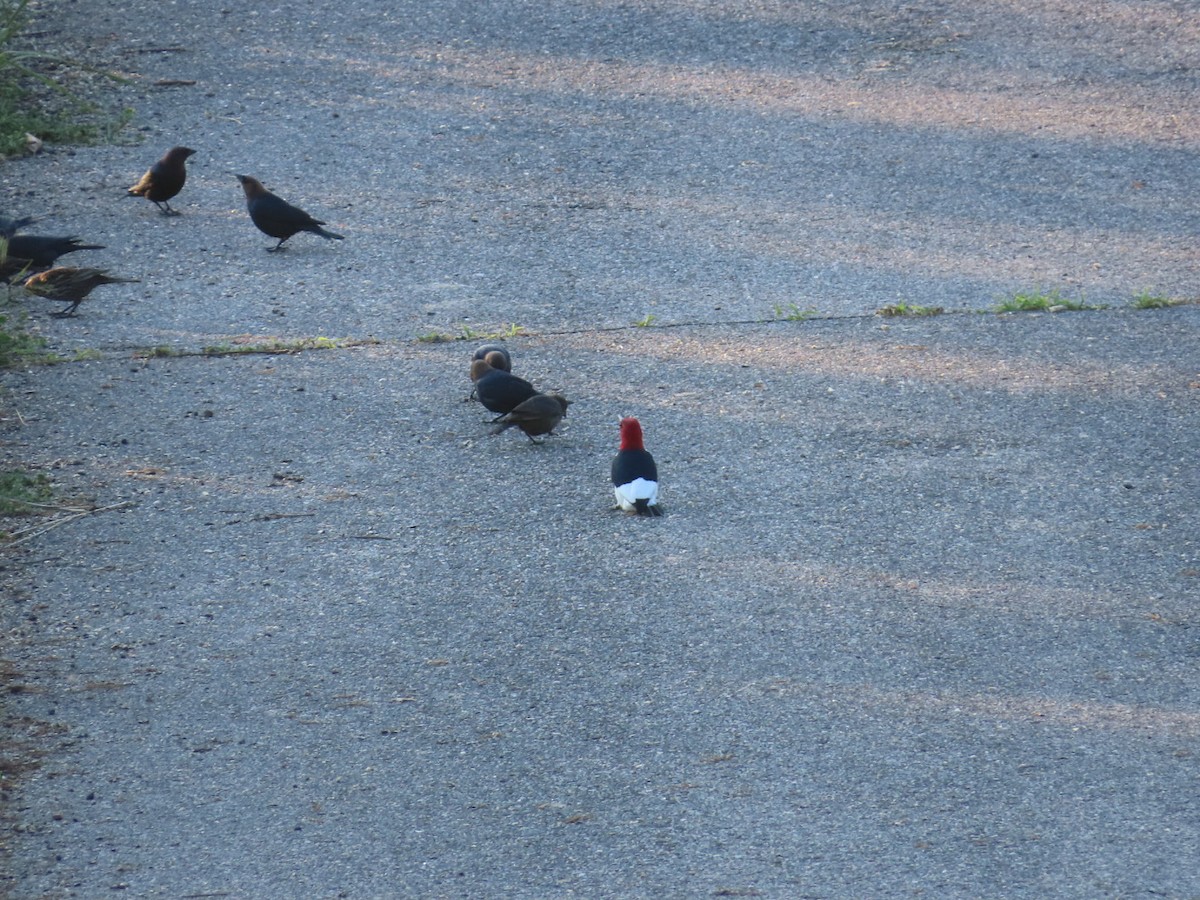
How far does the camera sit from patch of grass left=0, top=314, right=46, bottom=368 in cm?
705

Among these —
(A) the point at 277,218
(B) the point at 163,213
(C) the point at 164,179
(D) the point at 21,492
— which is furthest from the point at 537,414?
(B) the point at 163,213

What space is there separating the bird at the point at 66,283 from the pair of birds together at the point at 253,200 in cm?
105

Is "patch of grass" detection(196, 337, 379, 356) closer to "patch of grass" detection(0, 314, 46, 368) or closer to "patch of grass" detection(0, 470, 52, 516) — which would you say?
"patch of grass" detection(0, 314, 46, 368)

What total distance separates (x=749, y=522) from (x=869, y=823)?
1.92 m

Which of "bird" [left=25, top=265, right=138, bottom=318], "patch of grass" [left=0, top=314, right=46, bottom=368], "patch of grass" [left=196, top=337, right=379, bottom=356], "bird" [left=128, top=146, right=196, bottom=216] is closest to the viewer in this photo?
"patch of grass" [left=0, top=314, right=46, bottom=368]

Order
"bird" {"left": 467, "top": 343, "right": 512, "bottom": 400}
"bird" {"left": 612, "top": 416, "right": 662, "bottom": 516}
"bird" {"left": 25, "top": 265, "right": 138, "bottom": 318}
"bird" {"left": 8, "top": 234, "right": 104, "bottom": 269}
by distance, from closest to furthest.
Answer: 1. "bird" {"left": 612, "top": 416, "right": 662, "bottom": 516}
2. "bird" {"left": 467, "top": 343, "right": 512, "bottom": 400}
3. "bird" {"left": 25, "top": 265, "right": 138, "bottom": 318}
4. "bird" {"left": 8, "top": 234, "right": 104, "bottom": 269}

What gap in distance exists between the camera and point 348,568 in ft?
17.9

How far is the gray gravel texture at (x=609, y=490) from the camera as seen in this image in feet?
13.5

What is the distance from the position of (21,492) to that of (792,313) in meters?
4.11

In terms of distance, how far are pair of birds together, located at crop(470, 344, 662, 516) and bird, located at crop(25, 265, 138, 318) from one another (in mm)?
2219

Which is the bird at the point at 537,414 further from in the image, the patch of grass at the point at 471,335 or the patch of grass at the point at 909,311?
the patch of grass at the point at 909,311

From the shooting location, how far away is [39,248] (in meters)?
7.53

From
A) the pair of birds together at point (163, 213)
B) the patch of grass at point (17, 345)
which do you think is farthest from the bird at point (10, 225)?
A: the patch of grass at point (17, 345)

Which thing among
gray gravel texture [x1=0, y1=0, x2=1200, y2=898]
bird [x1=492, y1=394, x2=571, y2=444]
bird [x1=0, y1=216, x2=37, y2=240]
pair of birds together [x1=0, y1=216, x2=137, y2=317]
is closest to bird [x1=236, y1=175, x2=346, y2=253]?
gray gravel texture [x1=0, y1=0, x2=1200, y2=898]
